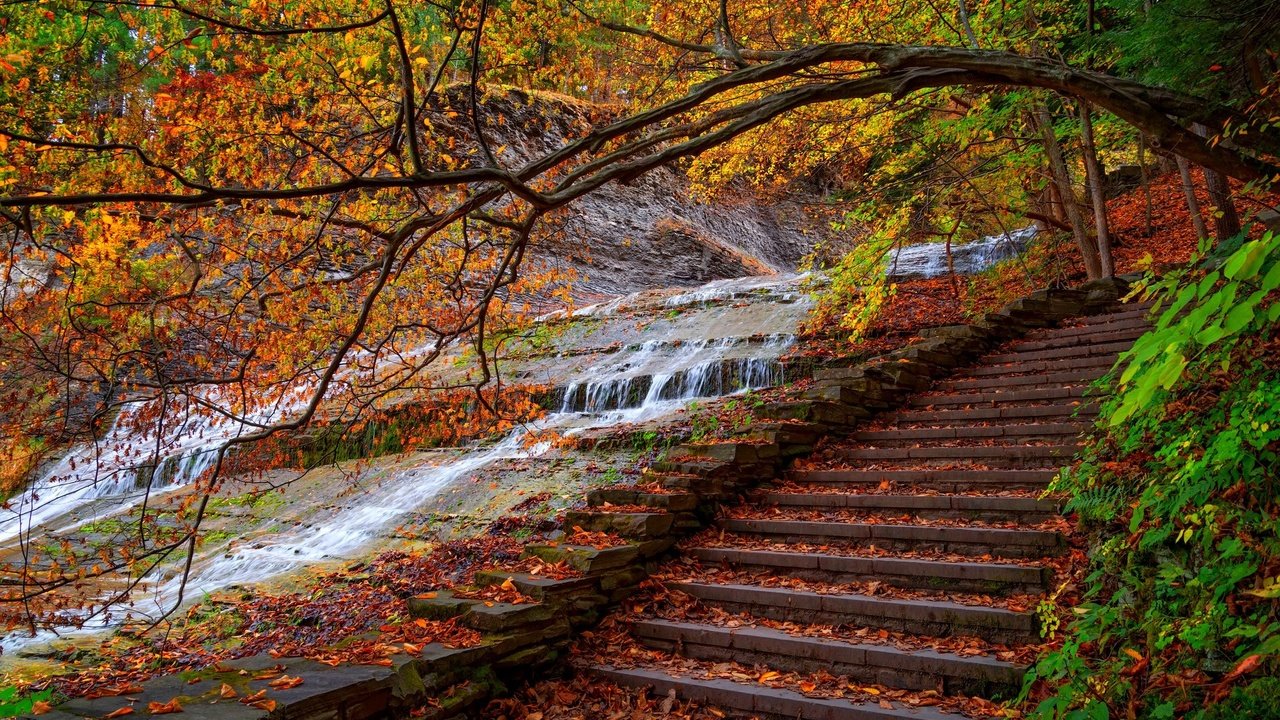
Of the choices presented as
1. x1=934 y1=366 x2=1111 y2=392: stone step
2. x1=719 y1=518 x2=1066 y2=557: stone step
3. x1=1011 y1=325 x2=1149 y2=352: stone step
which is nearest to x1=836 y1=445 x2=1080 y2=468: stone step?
x1=719 y1=518 x2=1066 y2=557: stone step

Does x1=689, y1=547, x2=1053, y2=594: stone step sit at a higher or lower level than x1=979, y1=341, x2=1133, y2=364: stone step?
lower

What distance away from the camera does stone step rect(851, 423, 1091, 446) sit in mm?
6395

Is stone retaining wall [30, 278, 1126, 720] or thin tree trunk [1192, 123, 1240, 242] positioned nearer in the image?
stone retaining wall [30, 278, 1126, 720]

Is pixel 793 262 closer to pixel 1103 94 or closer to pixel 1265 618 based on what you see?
pixel 1103 94

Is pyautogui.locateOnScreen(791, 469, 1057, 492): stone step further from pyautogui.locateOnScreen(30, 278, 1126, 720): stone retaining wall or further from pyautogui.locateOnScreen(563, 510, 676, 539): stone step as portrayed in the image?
pyautogui.locateOnScreen(563, 510, 676, 539): stone step

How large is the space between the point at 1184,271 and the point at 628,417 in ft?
27.0

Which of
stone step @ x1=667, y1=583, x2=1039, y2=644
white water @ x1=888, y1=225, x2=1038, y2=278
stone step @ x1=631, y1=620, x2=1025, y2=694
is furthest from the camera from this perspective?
white water @ x1=888, y1=225, x2=1038, y2=278

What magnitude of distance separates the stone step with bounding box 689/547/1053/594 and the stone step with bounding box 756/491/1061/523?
752 mm

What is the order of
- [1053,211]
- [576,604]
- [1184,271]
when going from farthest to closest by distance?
[1053,211]
[576,604]
[1184,271]

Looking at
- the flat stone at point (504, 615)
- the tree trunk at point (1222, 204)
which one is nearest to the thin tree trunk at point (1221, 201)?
the tree trunk at point (1222, 204)

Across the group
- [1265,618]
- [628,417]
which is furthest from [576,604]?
[628,417]

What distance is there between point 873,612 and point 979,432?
313 cm

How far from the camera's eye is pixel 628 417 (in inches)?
440

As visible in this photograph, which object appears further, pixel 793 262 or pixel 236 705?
pixel 793 262
